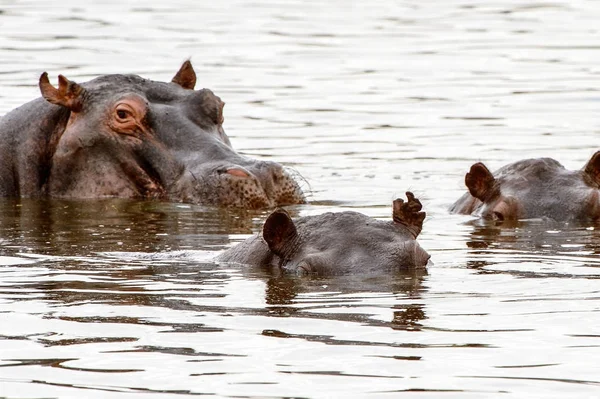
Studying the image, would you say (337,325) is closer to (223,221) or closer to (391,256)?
(391,256)

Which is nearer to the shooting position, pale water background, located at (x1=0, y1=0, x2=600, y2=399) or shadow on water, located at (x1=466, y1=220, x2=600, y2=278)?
pale water background, located at (x1=0, y1=0, x2=600, y2=399)

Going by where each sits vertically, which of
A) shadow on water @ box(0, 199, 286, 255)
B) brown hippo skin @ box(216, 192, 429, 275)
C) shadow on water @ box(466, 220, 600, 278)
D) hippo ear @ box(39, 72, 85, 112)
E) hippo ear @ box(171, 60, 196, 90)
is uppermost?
hippo ear @ box(171, 60, 196, 90)

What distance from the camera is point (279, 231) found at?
8.65 m

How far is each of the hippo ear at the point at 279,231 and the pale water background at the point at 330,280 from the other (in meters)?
0.18

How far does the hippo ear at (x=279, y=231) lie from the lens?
848 cm

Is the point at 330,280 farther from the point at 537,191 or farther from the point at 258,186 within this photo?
the point at 258,186

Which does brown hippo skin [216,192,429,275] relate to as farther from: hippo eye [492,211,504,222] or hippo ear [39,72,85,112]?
hippo ear [39,72,85,112]

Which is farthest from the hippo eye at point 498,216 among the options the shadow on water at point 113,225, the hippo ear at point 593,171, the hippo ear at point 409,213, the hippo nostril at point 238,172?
the hippo ear at point 409,213

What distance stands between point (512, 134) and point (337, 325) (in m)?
10.3

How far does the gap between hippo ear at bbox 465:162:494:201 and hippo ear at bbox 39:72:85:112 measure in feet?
10.6

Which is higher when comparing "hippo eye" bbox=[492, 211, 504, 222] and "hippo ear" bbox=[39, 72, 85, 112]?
"hippo ear" bbox=[39, 72, 85, 112]

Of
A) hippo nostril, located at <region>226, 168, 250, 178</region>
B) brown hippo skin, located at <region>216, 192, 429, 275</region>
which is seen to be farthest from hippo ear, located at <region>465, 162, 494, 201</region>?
brown hippo skin, located at <region>216, 192, 429, 275</region>

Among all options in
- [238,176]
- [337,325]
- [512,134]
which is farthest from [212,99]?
[337,325]

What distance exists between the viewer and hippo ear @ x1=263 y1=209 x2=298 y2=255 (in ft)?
27.8
